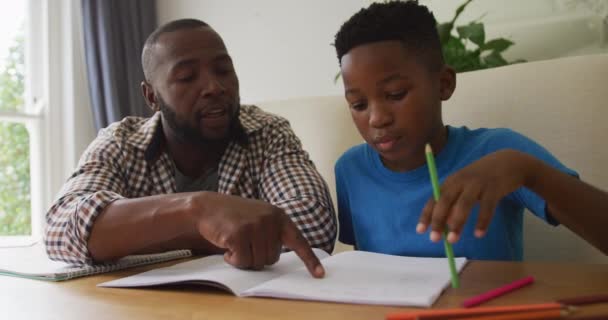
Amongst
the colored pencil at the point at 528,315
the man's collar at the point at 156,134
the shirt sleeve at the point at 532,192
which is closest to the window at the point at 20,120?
the man's collar at the point at 156,134

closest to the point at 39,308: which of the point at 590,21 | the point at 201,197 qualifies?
the point at 201,197

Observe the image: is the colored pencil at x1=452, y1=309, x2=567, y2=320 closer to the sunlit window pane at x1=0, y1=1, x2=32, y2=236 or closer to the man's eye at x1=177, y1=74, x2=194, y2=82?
the man's eye at x1=177, y1=74, x2=194, y2=82

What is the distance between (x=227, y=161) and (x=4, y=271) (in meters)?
0.53

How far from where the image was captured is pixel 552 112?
1211 millimetres

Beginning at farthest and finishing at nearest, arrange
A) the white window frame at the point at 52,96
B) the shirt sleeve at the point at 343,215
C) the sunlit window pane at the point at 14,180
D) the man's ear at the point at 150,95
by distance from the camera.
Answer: the white window frame at the point at 52,96 → the sunlit window pane at the point at 14,180 → the man's ear at the point at 150,95 → the shirt sleeve at the point at 343,215

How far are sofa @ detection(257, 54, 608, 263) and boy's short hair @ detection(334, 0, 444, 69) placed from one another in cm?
27

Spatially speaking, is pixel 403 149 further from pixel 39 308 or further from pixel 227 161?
pixel 39 308

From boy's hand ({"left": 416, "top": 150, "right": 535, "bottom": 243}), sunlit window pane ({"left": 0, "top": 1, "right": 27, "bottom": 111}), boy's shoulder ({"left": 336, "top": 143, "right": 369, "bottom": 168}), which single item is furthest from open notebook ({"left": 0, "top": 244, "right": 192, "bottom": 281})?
sunlit window pane ({"left": 0, "top": 1, "right": 27, "bottom": 111})

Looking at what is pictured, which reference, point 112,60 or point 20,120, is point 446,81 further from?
point 20,120

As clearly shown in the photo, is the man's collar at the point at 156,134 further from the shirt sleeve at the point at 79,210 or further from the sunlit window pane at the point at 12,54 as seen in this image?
the sunlit window pane at the point at 12,54

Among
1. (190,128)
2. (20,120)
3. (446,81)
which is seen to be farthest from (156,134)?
(20,120)

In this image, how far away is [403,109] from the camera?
3.20ft

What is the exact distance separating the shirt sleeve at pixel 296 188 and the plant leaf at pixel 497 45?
705mm

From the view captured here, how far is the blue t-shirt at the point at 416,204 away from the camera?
3.38ft
